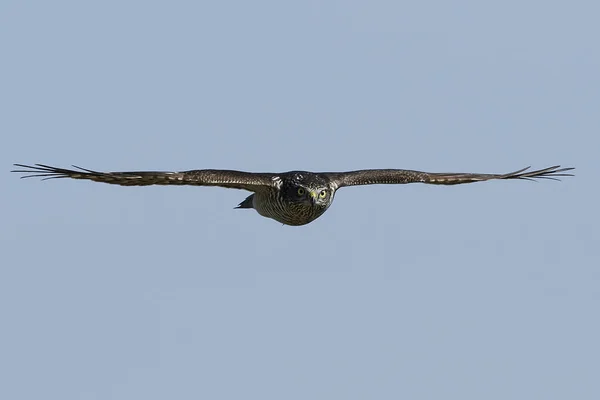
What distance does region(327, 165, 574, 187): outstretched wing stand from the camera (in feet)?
85.5

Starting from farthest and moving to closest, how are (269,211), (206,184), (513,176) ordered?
(513,176) < (269,211) < (206,184)

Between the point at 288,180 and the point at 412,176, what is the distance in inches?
116

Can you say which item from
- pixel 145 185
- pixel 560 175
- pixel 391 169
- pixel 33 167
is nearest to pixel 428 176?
pixel 391 169

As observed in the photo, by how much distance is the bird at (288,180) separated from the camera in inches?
939

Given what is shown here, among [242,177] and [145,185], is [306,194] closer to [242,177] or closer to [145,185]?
[242,177]

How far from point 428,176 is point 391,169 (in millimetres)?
859

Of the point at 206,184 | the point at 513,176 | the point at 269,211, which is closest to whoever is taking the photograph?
the point at 206,184

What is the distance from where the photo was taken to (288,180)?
82.7 feet

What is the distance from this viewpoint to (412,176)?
2695 centimetres

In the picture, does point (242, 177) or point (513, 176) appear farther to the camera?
point (513, 176)

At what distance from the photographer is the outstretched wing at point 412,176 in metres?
26.0

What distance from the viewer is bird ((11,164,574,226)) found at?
23859 millimetres

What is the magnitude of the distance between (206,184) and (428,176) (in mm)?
5189

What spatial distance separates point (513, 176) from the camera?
2798cm
